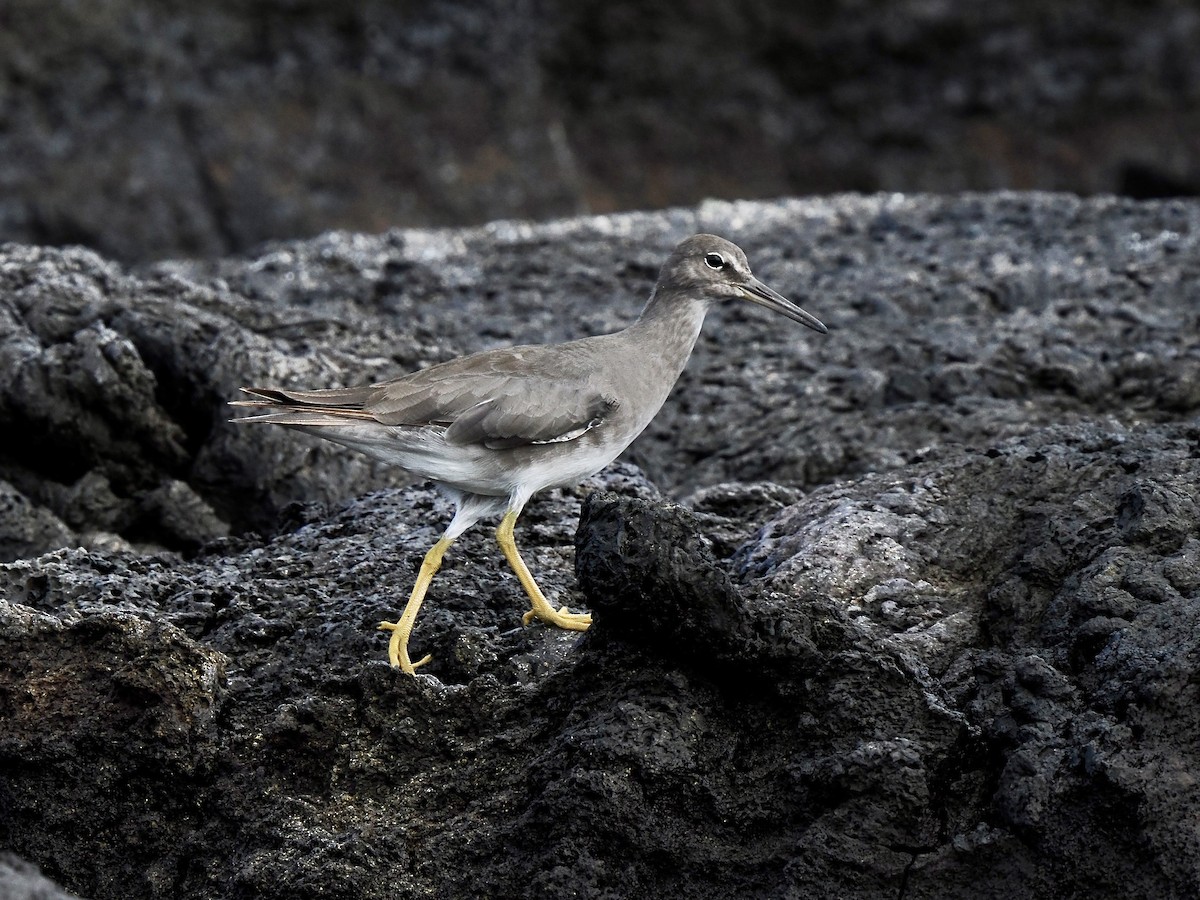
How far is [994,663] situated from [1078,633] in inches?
10.4

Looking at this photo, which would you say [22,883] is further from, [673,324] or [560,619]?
[673,324]

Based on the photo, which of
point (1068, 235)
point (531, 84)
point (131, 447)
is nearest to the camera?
point (131, 447)

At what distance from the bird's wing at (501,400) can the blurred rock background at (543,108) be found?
32.0 ft

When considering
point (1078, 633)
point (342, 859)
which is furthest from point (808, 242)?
point (342, 859)

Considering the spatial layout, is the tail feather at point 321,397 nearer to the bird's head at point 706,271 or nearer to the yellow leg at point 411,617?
the yellow leg at point 411,617

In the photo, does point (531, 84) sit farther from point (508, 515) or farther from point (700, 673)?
point (700, 673)

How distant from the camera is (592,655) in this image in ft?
16.8

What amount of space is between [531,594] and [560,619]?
18cm

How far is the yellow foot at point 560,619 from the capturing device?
18.8 ft

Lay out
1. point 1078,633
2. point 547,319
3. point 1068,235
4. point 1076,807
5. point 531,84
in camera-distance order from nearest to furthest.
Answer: point 1076,807, point 1078,633, point 547,319, point 1068,235, point 531,84

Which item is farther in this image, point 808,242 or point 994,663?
point 808,242

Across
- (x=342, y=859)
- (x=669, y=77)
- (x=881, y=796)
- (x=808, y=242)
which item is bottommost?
(x=342, y=859)

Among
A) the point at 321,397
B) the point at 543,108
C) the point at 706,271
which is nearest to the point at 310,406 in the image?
the point at 321,397

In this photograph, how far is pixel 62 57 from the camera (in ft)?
50.1
